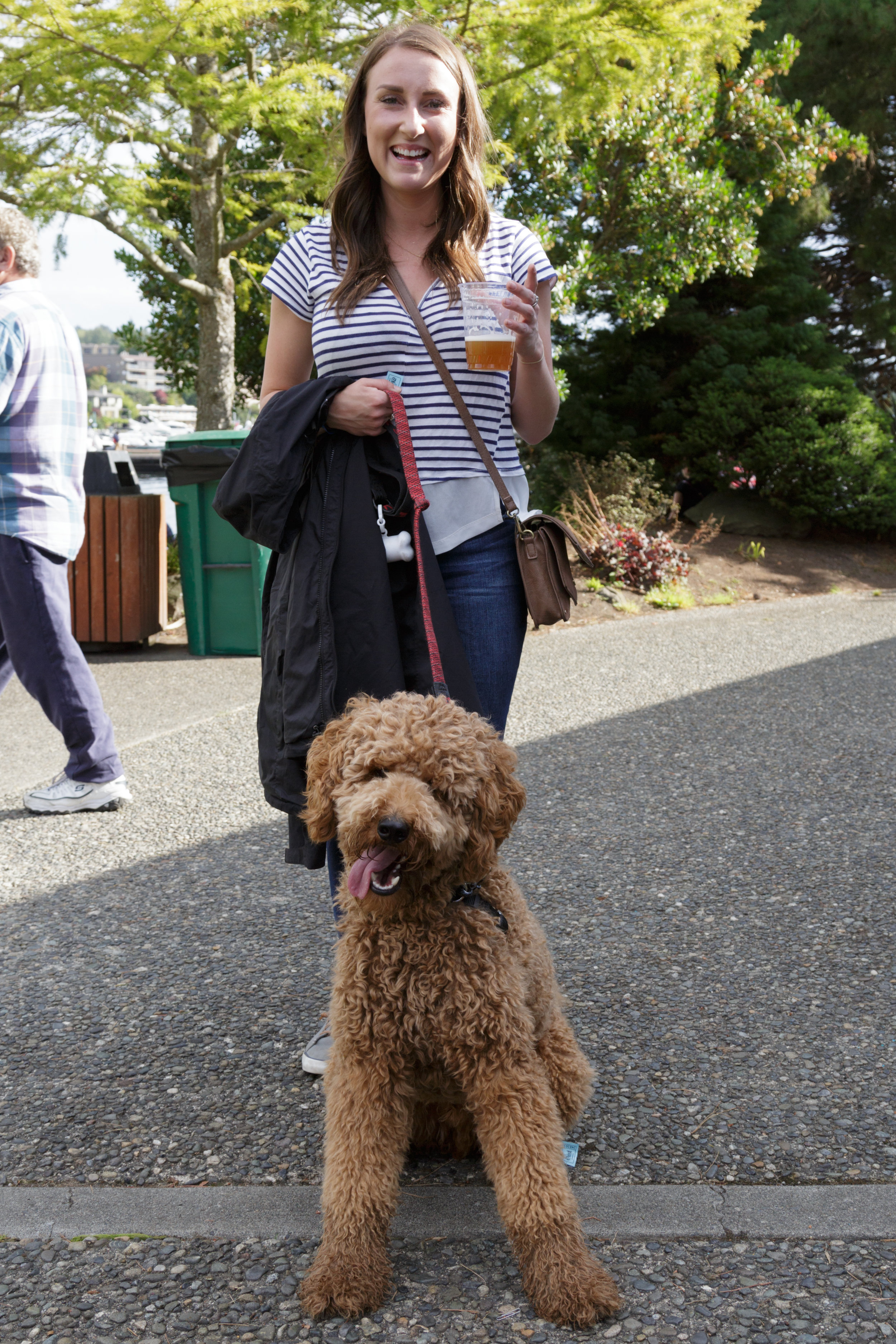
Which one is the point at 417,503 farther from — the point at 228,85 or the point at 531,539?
the point at 228,85

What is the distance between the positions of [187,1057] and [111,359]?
171 m

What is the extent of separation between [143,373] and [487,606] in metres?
35.0

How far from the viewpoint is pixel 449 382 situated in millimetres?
2348

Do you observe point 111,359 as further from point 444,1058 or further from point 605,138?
point 444,1058

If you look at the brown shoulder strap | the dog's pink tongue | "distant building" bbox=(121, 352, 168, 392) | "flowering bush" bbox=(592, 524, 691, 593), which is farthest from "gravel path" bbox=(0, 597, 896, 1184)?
"distant building" bbox=(121, 352, 168, 392)

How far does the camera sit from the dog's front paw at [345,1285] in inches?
76.4

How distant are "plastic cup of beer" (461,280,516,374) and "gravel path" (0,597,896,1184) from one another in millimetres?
1768

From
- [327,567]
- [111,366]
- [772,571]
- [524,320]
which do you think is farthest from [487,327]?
[111,366]

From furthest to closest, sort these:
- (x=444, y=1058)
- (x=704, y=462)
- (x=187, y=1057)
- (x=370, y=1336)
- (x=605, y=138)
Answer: (x=704, y=462)
(x=605, y=138)
(x=187, y=1057)
(x=444, y=1058)
(x=370, y=1336)

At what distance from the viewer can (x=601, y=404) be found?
46.3 feet

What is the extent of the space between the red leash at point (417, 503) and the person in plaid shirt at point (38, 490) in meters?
2.74

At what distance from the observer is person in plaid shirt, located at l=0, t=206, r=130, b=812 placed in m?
4.53

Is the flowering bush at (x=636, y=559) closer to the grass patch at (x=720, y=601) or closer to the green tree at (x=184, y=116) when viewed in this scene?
the grass patch at (x=720, y=601)

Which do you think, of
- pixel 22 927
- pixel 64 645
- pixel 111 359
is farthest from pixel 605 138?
pixel 111 359
